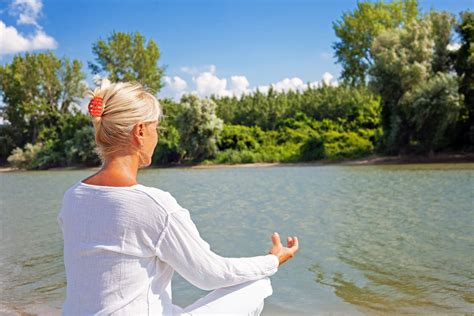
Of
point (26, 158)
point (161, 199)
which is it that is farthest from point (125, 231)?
point (26, 158)

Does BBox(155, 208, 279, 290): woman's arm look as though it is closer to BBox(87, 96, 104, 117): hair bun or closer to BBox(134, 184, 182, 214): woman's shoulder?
BBox(134, 184, 182, 214): woman's shoulder

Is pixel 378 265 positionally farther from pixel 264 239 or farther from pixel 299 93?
pixel 299 93

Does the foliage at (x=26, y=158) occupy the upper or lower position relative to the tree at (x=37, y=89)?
lower

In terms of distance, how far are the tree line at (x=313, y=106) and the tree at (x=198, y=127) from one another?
8cm

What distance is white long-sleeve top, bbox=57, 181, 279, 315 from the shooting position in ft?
5.81

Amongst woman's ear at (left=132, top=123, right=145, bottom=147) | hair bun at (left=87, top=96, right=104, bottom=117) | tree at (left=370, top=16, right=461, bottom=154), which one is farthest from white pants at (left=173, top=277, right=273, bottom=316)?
tree at (left=370, top=16, right=461, bottom=154)

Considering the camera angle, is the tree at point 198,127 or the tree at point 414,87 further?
the tree at point 198,127

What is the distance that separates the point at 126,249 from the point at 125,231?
0.06 meters

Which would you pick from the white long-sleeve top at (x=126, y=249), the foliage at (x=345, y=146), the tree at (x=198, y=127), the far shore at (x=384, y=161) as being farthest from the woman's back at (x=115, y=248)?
the tree at (x=198, y=127)

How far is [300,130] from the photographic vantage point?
146 ft

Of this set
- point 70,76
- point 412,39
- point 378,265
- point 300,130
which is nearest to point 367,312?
point 378,265

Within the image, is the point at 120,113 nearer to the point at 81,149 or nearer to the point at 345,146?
the point at 345,146

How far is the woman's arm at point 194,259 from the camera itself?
178 centimetres

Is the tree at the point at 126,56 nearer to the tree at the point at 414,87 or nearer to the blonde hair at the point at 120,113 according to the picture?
the tree at the point at 414,87
